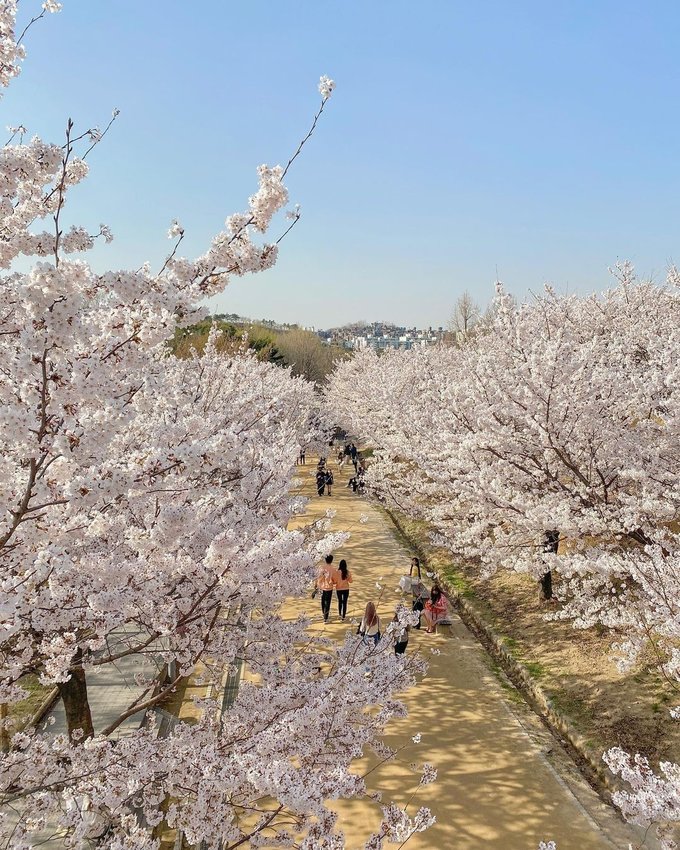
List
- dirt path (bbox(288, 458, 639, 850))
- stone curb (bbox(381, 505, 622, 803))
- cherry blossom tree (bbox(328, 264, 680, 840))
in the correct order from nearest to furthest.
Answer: dirt path (bbox(288, 458, 639, 850)), stone curb (bbox(381, 505, 622, 803)), cherry blossom tree (bbox(328, 264, 680, 840))

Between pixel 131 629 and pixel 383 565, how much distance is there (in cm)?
653

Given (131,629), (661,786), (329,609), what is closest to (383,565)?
(329,609)

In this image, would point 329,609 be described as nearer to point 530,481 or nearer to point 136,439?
point 530,481

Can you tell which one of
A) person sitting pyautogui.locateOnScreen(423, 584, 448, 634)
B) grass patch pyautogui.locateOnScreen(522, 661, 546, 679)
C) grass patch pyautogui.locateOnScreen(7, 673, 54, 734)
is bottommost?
grass patch pyautogui.locateOnScreen(7, 673, 54, 734)

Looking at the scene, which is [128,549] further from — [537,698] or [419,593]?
[419,593]

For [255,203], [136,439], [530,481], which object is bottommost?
[530,481]

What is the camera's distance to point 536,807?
591 centimetres

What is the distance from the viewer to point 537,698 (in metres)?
8.22

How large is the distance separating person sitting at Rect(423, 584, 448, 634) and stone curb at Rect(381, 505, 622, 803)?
1028mm

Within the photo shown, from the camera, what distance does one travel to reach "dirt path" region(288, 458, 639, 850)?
5527mm

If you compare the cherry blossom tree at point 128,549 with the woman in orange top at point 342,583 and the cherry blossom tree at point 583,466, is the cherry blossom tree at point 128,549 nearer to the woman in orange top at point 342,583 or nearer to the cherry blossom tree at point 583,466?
the cherry blossom tree at point 583,466

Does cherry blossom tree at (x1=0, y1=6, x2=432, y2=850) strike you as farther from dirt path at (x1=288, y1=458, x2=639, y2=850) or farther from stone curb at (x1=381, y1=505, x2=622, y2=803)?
stone curb at (x1=381, y1=505, x2=622, y2=803)

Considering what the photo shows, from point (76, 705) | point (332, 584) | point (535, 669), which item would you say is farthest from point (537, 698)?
point (76, 705)

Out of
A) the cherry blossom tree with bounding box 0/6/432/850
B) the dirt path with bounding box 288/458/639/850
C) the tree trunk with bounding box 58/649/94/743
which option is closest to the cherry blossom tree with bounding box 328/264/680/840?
the dirt path with bounding box 288/458/639/850
